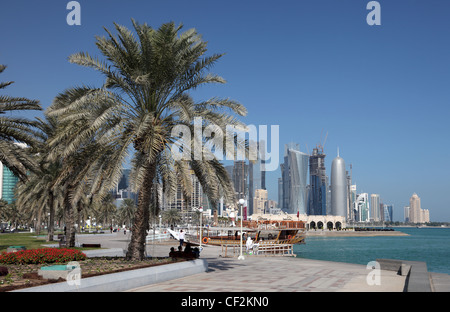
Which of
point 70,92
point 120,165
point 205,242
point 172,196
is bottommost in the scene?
point 205,242

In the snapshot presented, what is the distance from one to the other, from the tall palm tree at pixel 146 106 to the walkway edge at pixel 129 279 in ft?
7.16

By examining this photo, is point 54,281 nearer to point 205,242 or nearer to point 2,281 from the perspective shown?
point 2,281

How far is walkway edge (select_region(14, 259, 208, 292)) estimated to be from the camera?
9.77m

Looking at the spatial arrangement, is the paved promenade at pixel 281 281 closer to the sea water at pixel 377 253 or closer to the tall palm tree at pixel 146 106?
the tall palm tree at pixel 146 106

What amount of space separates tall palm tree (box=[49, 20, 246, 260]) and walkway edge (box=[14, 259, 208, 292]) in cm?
218

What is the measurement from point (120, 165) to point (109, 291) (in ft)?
15.5

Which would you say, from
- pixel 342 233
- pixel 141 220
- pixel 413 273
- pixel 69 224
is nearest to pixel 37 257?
pixel 141 220

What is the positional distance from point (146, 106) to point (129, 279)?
6.96 meters

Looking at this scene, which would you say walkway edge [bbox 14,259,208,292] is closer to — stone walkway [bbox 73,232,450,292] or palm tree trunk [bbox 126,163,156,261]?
stone walkway [bbox 73,232,450,292]

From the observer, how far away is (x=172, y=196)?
656 inches

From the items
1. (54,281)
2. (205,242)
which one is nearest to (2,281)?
(54,281)

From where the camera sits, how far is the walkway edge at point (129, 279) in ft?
32.0

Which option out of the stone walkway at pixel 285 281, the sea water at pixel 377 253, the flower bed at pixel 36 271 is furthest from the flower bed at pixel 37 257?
the sea water at pixel 377 253

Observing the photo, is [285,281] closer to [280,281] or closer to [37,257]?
[280,281]
